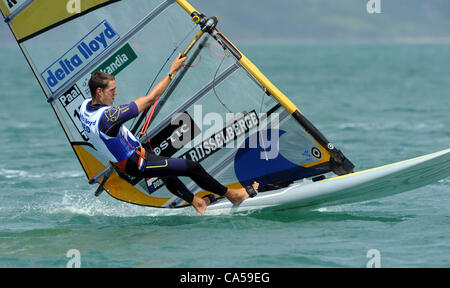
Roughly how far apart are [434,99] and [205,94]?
17533 millimetres

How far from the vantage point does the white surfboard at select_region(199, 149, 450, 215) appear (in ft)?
21.4

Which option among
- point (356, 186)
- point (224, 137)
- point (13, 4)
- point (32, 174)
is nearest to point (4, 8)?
point (13, 4)

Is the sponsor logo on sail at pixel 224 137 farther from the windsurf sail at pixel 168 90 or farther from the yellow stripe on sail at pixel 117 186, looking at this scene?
the yellow stripe on sail at pixel 117 186

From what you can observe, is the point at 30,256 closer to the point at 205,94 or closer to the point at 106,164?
the point at 106,164

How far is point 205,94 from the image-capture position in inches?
281

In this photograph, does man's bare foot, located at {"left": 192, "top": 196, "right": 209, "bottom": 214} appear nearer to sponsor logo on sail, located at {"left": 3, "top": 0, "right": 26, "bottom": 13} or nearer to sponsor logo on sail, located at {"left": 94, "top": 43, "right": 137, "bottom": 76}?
sponsor logo on sail, located at {"left": 94, "top": 43, "right": 137, "bottom": 76}

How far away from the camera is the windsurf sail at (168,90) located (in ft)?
22.7

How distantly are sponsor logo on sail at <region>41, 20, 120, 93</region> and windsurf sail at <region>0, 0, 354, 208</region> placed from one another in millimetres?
10

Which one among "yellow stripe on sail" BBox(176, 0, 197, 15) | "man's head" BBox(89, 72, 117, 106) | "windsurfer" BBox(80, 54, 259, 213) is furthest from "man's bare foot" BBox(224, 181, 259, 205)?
"yellow stripe on sail" BBox(176, 0, 197, 15)

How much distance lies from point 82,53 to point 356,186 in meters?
3.03

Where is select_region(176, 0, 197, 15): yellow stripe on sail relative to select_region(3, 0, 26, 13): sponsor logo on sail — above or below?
below

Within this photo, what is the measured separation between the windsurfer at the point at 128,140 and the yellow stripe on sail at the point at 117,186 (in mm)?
499
